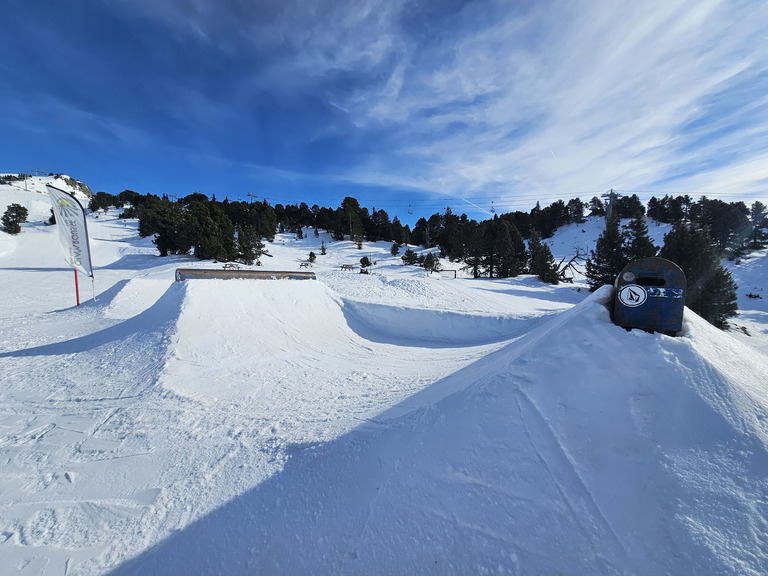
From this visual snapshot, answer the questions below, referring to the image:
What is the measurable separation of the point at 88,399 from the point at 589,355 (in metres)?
7.08

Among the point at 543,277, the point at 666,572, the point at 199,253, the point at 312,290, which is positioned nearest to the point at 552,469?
the point at 666,572

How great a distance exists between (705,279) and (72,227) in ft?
96.6

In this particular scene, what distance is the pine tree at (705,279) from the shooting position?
1455 cm

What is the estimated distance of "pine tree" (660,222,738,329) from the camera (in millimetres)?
14555

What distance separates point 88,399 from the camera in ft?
14.7

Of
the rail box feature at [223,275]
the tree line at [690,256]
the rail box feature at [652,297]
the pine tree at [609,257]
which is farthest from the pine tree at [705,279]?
the rail box feature at [223,275]

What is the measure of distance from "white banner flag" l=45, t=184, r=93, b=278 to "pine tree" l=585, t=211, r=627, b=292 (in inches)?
1092

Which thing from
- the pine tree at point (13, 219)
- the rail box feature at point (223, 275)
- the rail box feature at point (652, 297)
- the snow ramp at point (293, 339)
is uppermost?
the pine tree at point (13, 219)

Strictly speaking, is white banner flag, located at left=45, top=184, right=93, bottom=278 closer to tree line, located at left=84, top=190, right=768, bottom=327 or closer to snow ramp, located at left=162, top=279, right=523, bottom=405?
snow ramp, located at left=162, top=279, right=523, bottom=405

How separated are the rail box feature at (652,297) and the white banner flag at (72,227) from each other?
16167 millimetres

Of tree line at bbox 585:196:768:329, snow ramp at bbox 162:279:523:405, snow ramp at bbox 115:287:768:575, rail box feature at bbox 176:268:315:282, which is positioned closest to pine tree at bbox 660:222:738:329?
tree line at bbox 585:196:768:329

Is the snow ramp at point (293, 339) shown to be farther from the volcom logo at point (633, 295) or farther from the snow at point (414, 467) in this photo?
the volcom logo at point (633, 295)

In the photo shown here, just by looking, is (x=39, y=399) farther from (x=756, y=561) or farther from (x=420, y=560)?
(x=756, y=561)

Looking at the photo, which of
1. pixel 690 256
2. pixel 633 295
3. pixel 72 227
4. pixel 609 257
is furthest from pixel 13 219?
pixel 690 256
